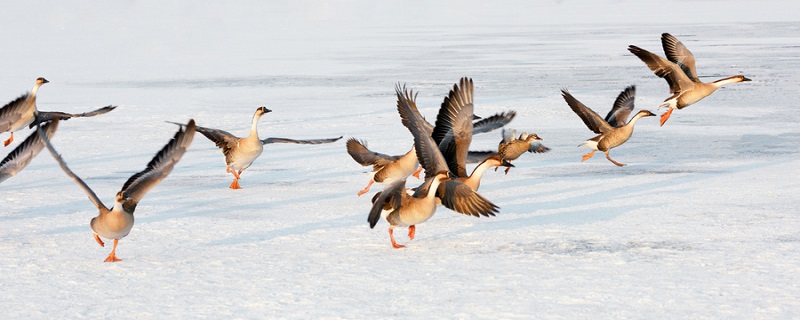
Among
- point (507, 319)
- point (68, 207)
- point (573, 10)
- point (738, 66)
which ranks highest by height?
point (507, 319)

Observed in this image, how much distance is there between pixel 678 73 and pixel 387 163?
521cm

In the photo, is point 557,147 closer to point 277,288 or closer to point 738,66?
point 277,288

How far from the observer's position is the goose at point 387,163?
10117 mm

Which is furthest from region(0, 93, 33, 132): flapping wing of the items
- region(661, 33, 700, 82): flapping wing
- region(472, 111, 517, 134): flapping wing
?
region(661, 33, 700, 82): flapping wing

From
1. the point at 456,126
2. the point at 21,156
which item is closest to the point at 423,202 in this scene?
the point at 456,126

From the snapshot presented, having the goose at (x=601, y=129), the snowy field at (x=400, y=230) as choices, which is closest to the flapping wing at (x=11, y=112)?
the snowy field at (x=400, y=230)

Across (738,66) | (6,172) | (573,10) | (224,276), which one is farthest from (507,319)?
(573,10)

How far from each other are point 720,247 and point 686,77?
21.2ft

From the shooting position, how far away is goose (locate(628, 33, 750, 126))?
13672mm

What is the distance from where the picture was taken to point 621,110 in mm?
13258

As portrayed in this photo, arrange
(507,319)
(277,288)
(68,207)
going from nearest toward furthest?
(507,319), (277,288), (68,207)

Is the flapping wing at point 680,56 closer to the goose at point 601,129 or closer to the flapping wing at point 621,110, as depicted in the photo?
the flapping wing at point 621,110

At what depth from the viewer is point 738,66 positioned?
999 inches

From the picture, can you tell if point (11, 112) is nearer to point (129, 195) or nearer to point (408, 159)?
point (408, 159)
